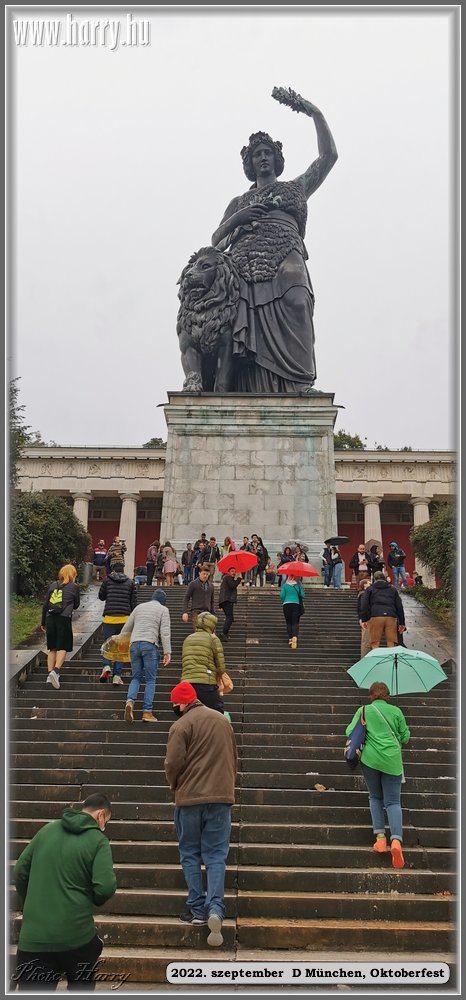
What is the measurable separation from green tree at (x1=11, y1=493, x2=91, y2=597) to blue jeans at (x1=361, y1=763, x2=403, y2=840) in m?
11.2

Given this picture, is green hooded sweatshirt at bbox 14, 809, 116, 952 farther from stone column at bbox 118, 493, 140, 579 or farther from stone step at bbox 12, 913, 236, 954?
stone column at bbox 118, 493, 140, 579

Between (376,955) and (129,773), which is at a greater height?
(129,773)

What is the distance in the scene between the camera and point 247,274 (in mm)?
23422

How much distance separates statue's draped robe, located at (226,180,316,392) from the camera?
22734 millimetres

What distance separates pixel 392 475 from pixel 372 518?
289cm

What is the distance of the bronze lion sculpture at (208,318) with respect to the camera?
2234 centimetres

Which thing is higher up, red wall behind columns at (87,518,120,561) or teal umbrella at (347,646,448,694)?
red wall behind columns at (87,518,120,561)

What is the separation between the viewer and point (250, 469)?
818 inches

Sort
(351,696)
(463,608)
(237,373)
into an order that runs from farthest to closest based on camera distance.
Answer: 1. (237,373)
2. (351,696)
3. (463,608)

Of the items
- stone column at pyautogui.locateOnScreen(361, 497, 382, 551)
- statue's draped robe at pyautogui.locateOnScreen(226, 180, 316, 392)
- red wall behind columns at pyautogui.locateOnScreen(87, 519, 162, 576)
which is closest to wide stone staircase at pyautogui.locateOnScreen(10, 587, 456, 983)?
statue's draped robe at pyautogui.locateOnScreen(226, 180, 316, 392)

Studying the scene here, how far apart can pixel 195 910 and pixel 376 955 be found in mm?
1222

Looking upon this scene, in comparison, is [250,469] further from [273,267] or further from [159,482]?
[159,482]

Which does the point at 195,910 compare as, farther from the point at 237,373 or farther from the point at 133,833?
the point at 237,373

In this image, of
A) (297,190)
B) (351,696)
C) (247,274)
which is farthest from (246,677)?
(297,190)
